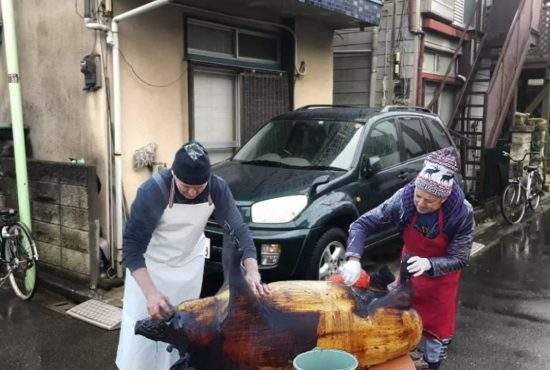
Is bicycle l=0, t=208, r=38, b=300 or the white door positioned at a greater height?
the white door

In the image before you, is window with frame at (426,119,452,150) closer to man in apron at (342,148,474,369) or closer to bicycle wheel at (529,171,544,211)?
bicycle wheel at (529,171,544,211)

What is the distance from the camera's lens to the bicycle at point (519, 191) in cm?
906

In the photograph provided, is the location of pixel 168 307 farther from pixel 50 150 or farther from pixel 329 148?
pixel 50 150

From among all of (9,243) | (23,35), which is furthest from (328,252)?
(23,35)

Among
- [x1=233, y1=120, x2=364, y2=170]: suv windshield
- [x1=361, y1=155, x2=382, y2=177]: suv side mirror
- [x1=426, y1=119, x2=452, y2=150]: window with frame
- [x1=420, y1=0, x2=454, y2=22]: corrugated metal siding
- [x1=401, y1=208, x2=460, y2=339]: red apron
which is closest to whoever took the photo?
[x1=401, y1=208, x2=460, y2=339]: red apron

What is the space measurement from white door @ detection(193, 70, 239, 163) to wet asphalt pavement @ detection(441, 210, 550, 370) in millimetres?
3769

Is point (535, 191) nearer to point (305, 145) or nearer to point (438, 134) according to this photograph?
point (438, 134)

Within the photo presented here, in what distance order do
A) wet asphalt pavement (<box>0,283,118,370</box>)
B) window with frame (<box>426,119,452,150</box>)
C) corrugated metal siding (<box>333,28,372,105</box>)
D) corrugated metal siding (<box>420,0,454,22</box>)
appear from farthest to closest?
corrugated metal siding (<box>333,28,372,105</box>)
corrugated metal siding (<box>420,0,454,22</box>)
window with frame (<box>426,119,452,150</box>)
wet asphalt pavement (<box>0,283,118,370</box>)

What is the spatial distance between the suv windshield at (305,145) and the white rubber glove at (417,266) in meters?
2.86

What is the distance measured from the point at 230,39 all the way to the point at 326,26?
2.25 m

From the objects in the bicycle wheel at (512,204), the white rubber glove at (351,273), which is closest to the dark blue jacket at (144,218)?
the white rubber glove at (351,273)

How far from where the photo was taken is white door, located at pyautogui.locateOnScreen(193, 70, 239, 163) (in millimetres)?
7113

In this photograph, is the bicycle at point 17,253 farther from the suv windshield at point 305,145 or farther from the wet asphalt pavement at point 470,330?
the suv windshield at point 305,145

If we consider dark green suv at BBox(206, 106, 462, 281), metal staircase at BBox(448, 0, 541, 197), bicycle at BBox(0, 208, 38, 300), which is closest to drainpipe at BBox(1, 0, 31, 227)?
bicycle at BBox(0, 208, 38, 300)
